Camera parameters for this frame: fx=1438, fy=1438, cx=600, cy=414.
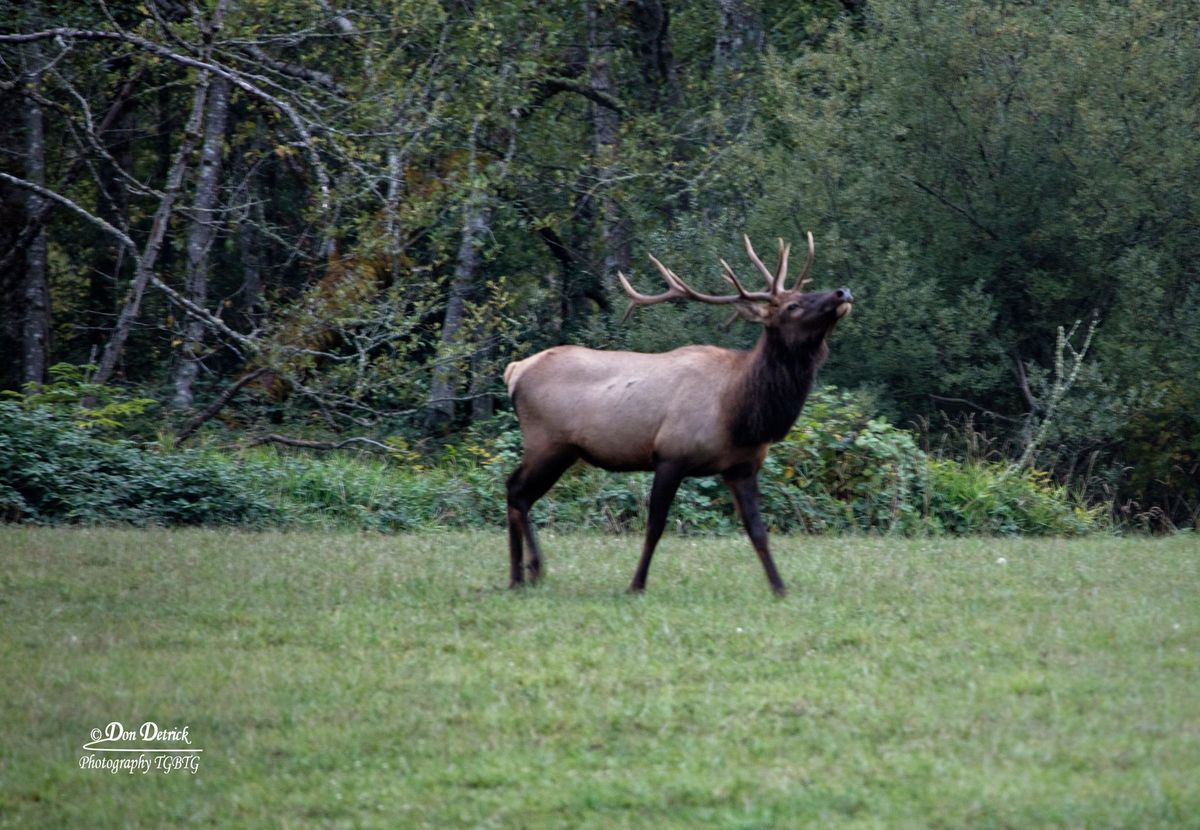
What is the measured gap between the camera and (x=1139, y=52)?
19.3 metres

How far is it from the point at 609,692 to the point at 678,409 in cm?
304

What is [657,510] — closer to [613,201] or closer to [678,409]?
[678,409]

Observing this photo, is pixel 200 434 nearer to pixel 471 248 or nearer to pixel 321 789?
pixel 471 248

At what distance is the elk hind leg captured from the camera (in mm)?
10180

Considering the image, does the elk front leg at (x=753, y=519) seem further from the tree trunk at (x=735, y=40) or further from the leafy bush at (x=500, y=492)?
the tree trunk at (x=735, y=40)

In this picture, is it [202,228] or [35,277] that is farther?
[35,277]

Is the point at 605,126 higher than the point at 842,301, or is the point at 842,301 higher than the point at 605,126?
the point at 605,126

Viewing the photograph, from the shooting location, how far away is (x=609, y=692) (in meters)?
7.39

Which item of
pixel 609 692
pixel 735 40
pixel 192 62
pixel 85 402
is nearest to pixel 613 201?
pixel 735 40

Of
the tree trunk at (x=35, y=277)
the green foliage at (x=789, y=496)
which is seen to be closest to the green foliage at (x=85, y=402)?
the tree trunk at (x=35, y=277)

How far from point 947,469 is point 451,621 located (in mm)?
7364

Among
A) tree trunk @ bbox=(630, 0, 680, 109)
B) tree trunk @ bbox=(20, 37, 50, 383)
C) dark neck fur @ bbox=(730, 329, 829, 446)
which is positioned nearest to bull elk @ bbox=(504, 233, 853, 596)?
dark neck fur @ bbox=(730, 329, 829, 446)

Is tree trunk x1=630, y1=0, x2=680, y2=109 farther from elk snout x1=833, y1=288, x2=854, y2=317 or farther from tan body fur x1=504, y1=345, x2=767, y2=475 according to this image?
elk snout x1=833, y1=288, x2=854, y2=317

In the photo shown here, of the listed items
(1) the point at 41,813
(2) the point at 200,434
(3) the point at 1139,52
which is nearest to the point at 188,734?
(1) the point at 41,813
